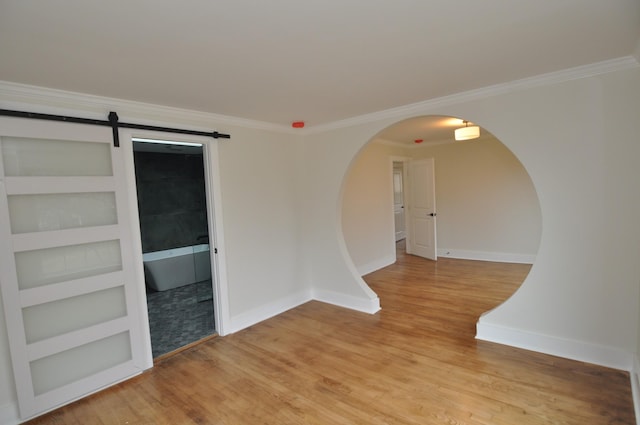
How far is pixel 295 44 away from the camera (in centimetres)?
189

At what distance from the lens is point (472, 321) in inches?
140

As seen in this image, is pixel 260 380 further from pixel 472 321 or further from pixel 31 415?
pixel 472 321

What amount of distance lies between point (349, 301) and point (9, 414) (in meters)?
3.25

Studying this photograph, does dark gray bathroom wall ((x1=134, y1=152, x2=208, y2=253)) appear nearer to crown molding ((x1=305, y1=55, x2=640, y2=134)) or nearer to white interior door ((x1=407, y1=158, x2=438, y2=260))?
crown molding ((x1=305, y1=55, x2=640, y2=134))

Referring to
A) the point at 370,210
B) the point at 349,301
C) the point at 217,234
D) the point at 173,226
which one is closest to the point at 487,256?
the point at 370,210

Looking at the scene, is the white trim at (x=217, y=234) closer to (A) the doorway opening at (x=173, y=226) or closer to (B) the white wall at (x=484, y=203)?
(A) the doorway opening at (x=173, y=226)

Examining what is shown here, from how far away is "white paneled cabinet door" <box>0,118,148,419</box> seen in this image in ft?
7.63

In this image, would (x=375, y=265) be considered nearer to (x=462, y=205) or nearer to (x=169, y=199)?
(x=462, y=205)

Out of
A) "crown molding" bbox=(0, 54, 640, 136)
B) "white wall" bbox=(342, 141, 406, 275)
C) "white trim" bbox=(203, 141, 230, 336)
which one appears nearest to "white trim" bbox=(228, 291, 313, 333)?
"white trim" bbox=(203, 141, 230, 336)

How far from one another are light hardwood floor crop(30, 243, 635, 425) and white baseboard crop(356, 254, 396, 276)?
1.84 metres

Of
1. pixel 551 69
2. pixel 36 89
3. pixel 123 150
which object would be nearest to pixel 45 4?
pixel 36 89

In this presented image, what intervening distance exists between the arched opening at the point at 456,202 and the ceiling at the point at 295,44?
2.67 m

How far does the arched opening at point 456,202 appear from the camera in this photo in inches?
218

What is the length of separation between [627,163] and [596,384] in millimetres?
1684
